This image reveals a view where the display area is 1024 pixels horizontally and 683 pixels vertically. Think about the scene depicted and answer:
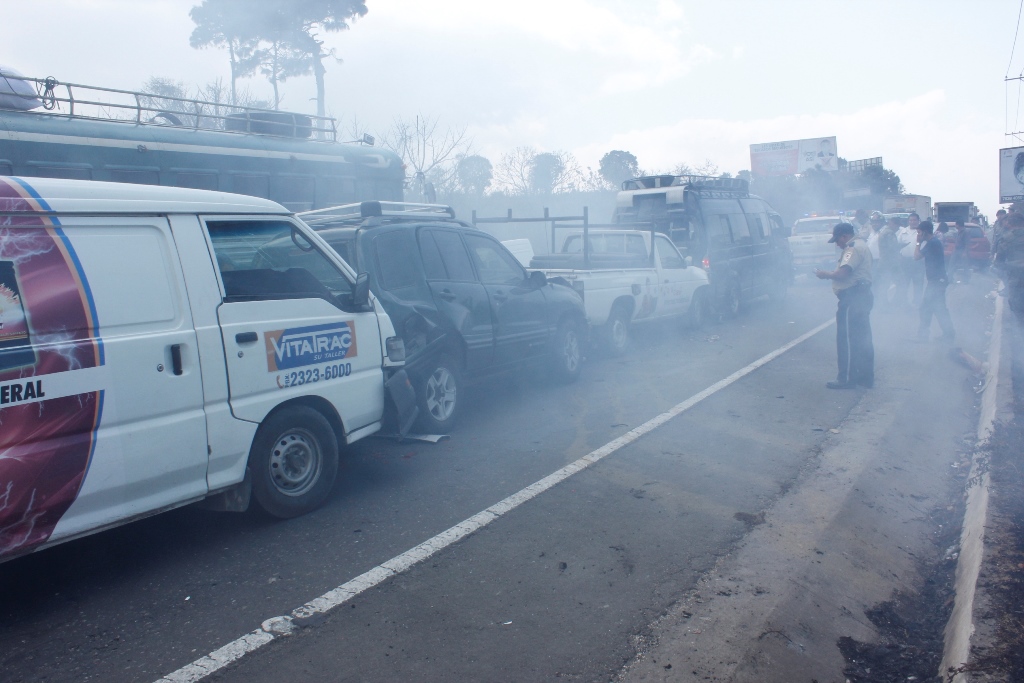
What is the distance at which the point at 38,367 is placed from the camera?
3.67m

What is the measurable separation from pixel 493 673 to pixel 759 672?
46.0 inches

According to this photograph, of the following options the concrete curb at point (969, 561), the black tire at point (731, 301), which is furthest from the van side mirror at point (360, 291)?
the black tire at point (731, 301)

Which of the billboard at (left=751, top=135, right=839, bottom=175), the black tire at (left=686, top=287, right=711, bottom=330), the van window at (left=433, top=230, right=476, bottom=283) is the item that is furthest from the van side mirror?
the billboard at (left=751, top=135, right=839, bottom=175)

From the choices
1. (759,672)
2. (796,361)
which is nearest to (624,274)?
(796,361)

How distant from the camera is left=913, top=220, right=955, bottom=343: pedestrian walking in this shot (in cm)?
1162

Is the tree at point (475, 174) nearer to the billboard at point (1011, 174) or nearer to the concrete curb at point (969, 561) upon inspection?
the billboard at point (1011, 174)

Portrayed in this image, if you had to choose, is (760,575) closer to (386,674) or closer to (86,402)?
(386,674)

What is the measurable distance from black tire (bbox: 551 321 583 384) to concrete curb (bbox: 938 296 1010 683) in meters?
4.28

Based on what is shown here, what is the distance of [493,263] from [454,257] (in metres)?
0.69

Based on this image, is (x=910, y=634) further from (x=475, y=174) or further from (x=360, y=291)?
(x=475, y=174)

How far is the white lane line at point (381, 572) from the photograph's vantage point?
11.3 feet

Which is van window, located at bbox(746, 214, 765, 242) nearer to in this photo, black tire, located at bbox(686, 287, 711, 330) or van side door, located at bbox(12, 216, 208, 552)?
black tire, located at bbox(686, 287, 711, 330)

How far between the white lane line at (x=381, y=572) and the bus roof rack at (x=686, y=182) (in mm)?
8569

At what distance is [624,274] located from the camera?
11562 mm
